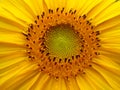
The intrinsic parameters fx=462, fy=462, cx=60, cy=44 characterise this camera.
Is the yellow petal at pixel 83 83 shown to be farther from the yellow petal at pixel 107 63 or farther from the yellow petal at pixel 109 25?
the yellow petal at pixel 109 25

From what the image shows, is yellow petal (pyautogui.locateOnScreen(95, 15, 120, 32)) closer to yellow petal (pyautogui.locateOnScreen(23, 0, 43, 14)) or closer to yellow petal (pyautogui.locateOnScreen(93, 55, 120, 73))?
yellow petal (pyautogui.locateOnScreen(93, 55, 120, 73))

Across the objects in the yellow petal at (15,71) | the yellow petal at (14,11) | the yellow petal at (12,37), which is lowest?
the yellow petal at (15,71)

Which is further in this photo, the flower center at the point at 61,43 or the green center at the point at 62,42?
the green center at the point at 62,42

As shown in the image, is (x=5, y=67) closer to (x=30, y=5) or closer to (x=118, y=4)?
(x=30, y=5)

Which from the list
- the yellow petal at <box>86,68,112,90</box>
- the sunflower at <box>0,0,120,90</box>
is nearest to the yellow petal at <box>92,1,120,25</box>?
the sunflower at <box>0,0,120,90</box>

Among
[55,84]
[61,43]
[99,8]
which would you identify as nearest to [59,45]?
[61,43]

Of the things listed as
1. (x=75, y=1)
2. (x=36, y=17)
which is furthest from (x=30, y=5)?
(x=75, y=1)

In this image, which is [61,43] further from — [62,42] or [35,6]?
[35,6]

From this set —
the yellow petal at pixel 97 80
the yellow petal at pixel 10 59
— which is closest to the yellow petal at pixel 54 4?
the yellow petal at pixel 10 59
